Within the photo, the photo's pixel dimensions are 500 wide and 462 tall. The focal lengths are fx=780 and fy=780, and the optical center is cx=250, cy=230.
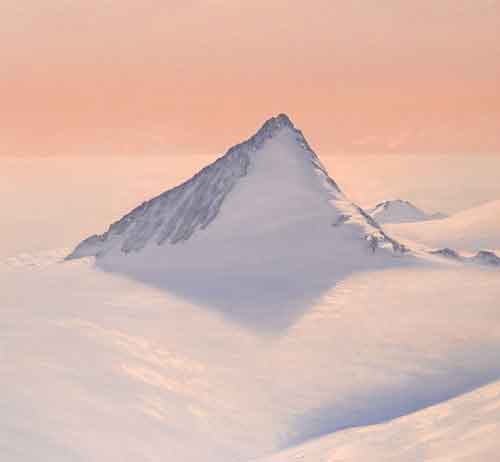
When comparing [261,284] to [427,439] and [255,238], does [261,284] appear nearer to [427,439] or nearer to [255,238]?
[255,238]

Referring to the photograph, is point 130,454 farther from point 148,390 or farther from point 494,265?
point 494,265

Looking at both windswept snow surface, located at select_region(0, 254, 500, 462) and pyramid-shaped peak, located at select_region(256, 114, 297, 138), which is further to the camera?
pyramid-shaped peak, located at select_region(256, 114, 297, 138)

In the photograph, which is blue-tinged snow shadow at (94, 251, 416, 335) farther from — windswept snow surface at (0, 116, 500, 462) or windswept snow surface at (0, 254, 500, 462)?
windswept snow surface at (0, 254, 500, 462)

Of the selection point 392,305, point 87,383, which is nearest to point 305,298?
point 392,305

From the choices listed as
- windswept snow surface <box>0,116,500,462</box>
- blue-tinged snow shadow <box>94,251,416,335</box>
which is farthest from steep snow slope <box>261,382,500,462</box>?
blue-tinged snow shadow <box>94,251,416,335</box>

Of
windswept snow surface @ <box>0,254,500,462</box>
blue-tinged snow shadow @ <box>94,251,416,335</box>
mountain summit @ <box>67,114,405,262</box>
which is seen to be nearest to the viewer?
windswept snow surface @ <box>0,254,500,462</box>

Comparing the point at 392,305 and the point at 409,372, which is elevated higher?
the point at 392,305
